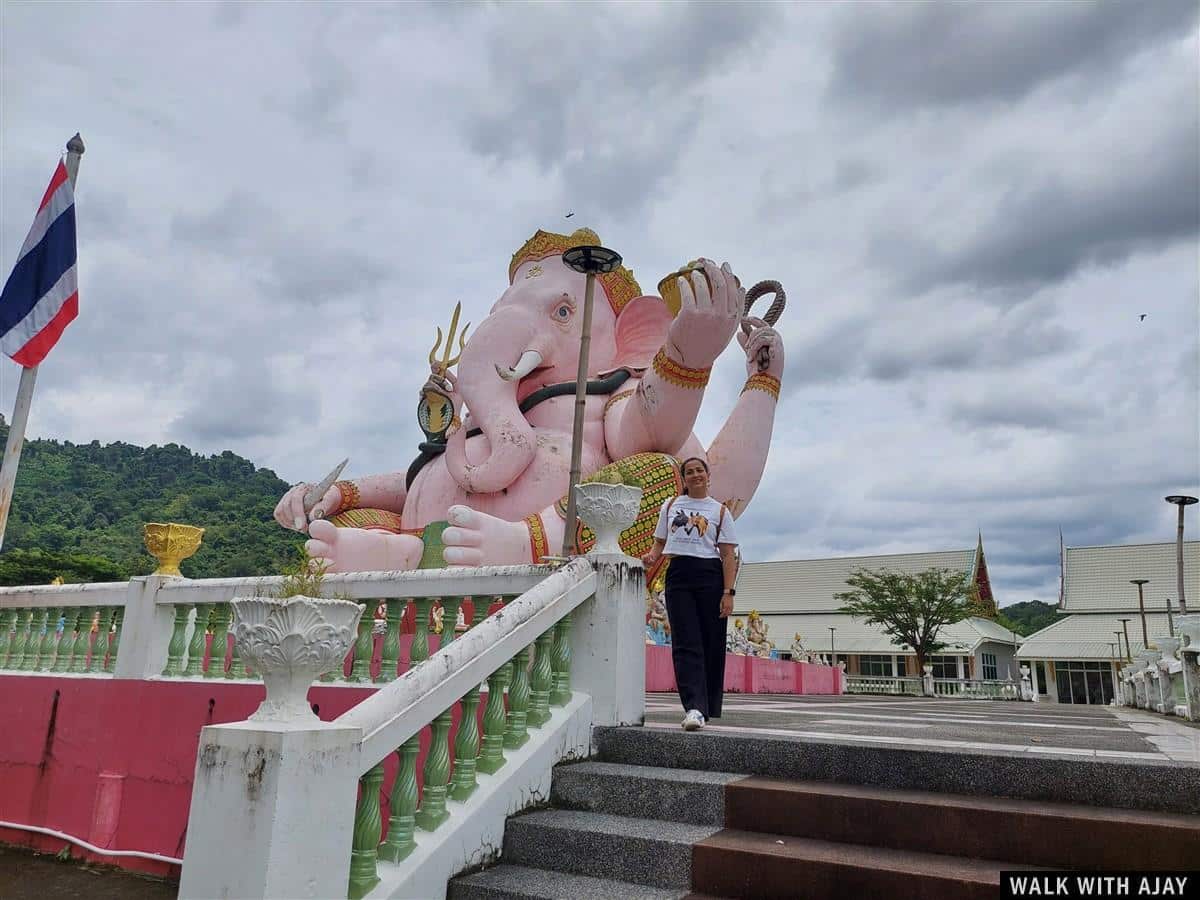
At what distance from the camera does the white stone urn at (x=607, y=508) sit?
14.4 ft

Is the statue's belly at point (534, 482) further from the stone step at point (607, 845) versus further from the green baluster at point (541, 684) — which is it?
the stone step at point (607, 845)

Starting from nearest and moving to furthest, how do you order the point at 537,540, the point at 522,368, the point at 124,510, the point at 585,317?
the point at 585,317
the point at 537,540
the point at 522,368
the point at 124,510

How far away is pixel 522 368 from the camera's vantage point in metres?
9.53

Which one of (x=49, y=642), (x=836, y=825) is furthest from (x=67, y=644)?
(x=836, y=825)

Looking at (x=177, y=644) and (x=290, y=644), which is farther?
(x=177, y=644)

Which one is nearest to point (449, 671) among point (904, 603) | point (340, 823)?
point (340, 823)

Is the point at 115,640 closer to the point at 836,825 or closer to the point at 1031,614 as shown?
the point at 836,825

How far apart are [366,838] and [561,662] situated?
4.70ft

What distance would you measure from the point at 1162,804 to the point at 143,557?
4104cm

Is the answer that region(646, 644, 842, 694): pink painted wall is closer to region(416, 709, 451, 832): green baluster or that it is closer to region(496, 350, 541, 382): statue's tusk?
region(496, 350, 541, 382): statue's tusk

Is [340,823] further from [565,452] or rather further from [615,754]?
[565,452]

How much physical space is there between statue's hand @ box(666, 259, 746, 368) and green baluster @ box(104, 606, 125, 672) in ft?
17.3

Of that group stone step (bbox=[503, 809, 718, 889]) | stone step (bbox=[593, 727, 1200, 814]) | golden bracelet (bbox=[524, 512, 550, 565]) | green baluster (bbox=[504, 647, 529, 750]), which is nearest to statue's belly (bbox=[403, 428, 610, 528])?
golden bracelet (bbox=[524, 512, 550, 565])

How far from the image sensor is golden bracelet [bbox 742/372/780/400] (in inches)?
384
